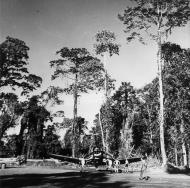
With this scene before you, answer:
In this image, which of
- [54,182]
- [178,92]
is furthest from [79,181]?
[178,92]

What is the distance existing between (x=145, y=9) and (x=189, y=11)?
4075 mm

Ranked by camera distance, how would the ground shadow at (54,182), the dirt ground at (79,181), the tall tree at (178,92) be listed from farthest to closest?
the tall tree at (178,92) → the dirt ground at (79,181) → the ground shadow at (54,182)

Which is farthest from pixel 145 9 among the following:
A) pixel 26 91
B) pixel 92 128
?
pixel 92 128

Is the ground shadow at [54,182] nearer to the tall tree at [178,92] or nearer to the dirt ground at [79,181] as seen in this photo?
the dirt ground at [79,181]

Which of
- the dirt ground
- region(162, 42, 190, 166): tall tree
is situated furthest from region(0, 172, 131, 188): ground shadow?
region(162, 42, 190, 166): tall tree

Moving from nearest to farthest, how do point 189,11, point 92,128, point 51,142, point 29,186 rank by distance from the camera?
1. point 29,186
2. point 189,11
3. point 51,142
4. point 92,128

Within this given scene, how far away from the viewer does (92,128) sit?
71.3 m

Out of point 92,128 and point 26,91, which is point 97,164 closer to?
point 26,91

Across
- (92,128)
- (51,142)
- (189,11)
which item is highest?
(189,11)

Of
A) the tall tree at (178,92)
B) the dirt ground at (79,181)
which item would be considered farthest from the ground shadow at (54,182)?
the tall tree at (178,92)

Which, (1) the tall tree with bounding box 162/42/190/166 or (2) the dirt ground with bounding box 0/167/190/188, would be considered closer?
(2) the dirt ground with bounding box 0/167/190/188

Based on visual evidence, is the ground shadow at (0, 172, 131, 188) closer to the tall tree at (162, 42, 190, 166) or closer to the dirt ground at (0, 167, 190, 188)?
the dirt ground at (0, 167, 190, 188)

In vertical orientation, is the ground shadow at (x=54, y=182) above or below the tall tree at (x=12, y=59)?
below

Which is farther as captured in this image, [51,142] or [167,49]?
[51,142]
